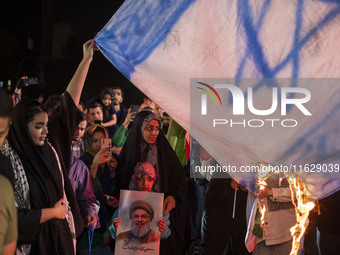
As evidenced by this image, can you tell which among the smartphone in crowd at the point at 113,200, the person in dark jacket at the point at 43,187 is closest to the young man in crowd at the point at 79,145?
the smartphone in crowd at the point at 113,200

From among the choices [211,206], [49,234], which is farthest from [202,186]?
[49,234]

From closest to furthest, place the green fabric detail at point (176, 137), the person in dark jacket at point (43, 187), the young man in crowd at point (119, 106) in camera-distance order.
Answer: the person in dark jacket at point (43, 187)
the green fabric detail at point (176, 137)
the young man in crowd at point (119, 106)

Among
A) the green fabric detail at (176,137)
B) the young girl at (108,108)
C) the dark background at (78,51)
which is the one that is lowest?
the green fabric detail at (176,137)

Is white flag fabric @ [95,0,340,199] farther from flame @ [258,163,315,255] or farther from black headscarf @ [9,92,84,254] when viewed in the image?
black headscarf @ [9,92,84,254]

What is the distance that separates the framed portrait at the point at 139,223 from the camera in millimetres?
5242

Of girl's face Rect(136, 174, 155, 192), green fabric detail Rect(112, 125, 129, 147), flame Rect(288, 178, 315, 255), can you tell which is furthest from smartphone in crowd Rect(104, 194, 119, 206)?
flame Rect(288, 178, 315, 255)

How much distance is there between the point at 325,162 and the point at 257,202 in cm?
113

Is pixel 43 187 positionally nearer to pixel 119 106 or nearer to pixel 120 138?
pixel 120 138

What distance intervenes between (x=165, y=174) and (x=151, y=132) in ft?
1.40

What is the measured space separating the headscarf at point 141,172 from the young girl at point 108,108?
2.19 meters

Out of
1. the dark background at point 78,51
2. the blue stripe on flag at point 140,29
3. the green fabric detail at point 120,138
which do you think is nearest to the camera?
the blue stripe on flag at point 140,29

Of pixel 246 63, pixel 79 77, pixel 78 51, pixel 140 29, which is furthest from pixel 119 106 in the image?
pixel 246 63

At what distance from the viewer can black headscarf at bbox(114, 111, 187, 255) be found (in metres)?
5.66

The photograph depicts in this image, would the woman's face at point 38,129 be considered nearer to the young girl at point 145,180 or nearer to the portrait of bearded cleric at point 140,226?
the portrait of bearded cleric at point 140,226
